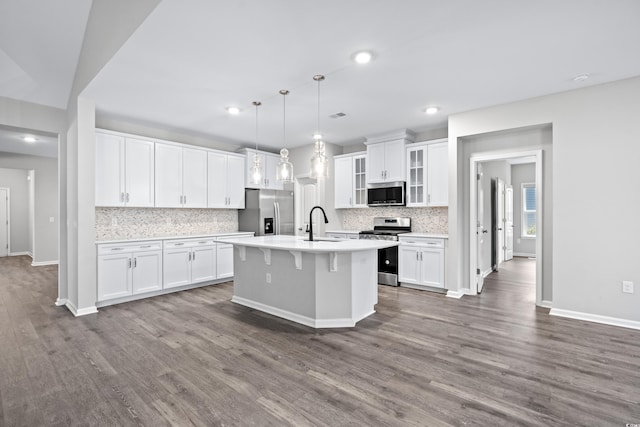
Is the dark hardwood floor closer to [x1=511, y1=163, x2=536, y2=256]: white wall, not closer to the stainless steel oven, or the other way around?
the stainless steel oven

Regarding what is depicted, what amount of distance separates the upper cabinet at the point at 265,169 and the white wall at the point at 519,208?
6.75 m

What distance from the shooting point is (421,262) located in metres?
5.07

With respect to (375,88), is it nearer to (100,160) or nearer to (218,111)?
(218,111)

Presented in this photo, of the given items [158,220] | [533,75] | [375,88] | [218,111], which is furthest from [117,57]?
[533,75]

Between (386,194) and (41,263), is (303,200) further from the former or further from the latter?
(41,263)

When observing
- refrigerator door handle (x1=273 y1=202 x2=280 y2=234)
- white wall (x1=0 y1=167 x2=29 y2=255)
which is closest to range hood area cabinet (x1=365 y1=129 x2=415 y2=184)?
refrigerator door handle (x1=273 y1=202 x2=280 y2=234)

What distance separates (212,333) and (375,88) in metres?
3.28

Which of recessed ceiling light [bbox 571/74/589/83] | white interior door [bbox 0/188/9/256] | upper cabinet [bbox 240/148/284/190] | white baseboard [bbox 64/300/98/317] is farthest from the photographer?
white interior door [bbox 0/188/9/256]

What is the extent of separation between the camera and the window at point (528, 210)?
29.0 feet

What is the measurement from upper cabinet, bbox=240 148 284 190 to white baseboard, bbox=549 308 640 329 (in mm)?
4928

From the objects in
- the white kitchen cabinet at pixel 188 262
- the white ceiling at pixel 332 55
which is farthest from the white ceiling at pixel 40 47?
the white kitchen cabinet at pixel 188 262

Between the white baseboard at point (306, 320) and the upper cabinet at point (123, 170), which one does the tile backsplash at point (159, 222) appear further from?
the white baseboard at point (306, 320)

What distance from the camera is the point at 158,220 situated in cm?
537

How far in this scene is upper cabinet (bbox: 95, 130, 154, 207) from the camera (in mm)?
4418
